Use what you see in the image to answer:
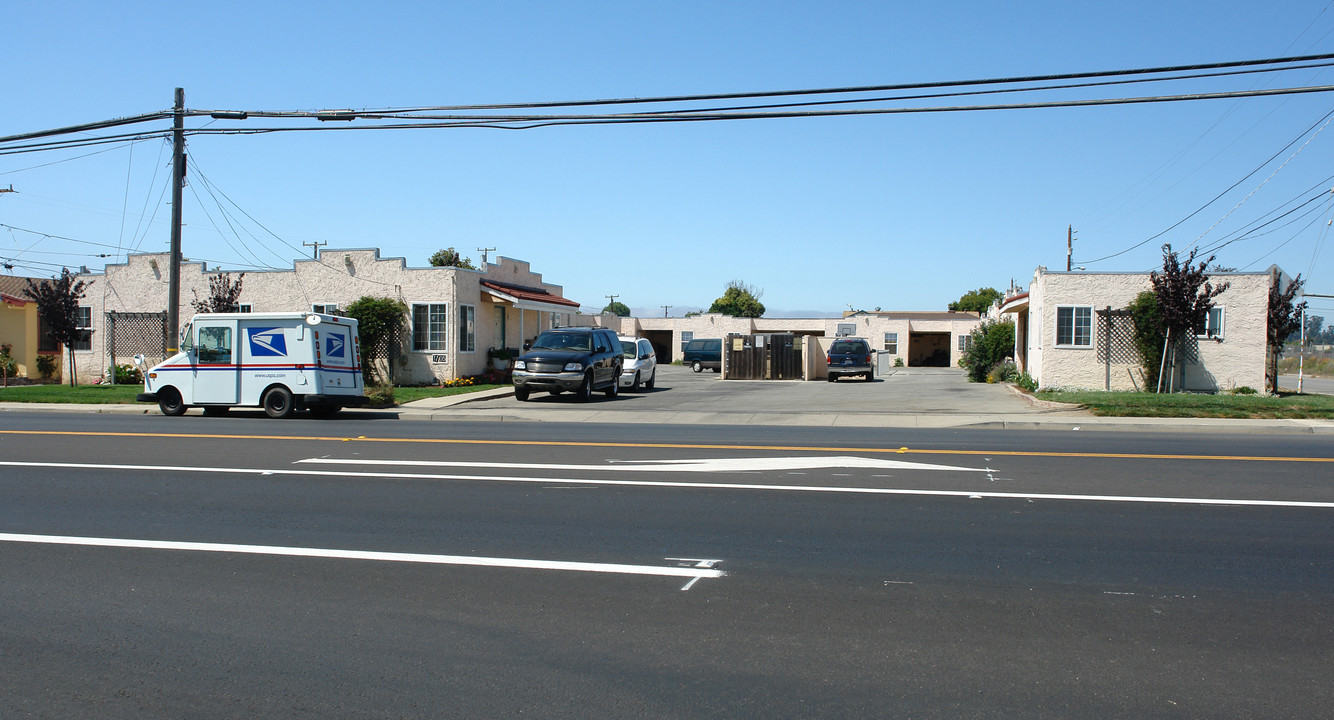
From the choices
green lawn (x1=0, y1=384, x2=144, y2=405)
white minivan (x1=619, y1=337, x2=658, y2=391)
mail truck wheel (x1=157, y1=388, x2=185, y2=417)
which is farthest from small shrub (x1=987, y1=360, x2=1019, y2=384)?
green lawn (x1=0, y1=384, x2=144, y2=405)

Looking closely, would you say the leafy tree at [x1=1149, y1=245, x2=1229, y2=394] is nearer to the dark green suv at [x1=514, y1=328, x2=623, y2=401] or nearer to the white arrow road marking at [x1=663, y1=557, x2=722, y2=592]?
the dark green suv at [x1=514, y1=328, x2=623, y2=401]

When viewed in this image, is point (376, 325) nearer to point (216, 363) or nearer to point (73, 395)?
point (73, 395)

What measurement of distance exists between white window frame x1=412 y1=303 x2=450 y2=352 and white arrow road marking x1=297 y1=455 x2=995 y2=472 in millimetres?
15513

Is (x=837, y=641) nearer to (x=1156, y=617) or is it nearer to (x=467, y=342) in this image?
(x=1156, y=617)

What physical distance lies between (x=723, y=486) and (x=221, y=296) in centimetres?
2329

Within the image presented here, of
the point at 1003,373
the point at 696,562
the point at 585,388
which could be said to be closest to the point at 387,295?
the point at 585,388

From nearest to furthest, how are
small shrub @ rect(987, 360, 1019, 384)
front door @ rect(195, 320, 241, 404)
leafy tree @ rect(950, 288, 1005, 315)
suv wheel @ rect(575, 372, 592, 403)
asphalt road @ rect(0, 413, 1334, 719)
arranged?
asphalt road @ rect(0, 413, 1334, 719), front door @ rect(195, 320, 241, 404), suv wheel @ rect(575, 372, 592, 403), small shrub @ rect(987, 360, 1019, 384), leafy tree @ rect(950, 288, 1005, 315)

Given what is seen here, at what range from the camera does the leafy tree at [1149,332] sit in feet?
74.6

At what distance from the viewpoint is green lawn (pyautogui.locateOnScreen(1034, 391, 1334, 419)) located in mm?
16656

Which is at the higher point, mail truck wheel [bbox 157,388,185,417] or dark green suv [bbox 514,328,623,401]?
dark green suv [bbox 514,328,623,401]

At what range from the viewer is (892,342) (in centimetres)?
5475

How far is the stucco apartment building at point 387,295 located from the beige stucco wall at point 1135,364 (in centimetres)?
1601

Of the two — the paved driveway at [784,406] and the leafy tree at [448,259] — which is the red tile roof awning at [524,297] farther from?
the leafy tree at [448,259]

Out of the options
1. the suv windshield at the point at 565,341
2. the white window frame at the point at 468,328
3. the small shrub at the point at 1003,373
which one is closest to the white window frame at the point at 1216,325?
the small shrub at the point at 1003,373
